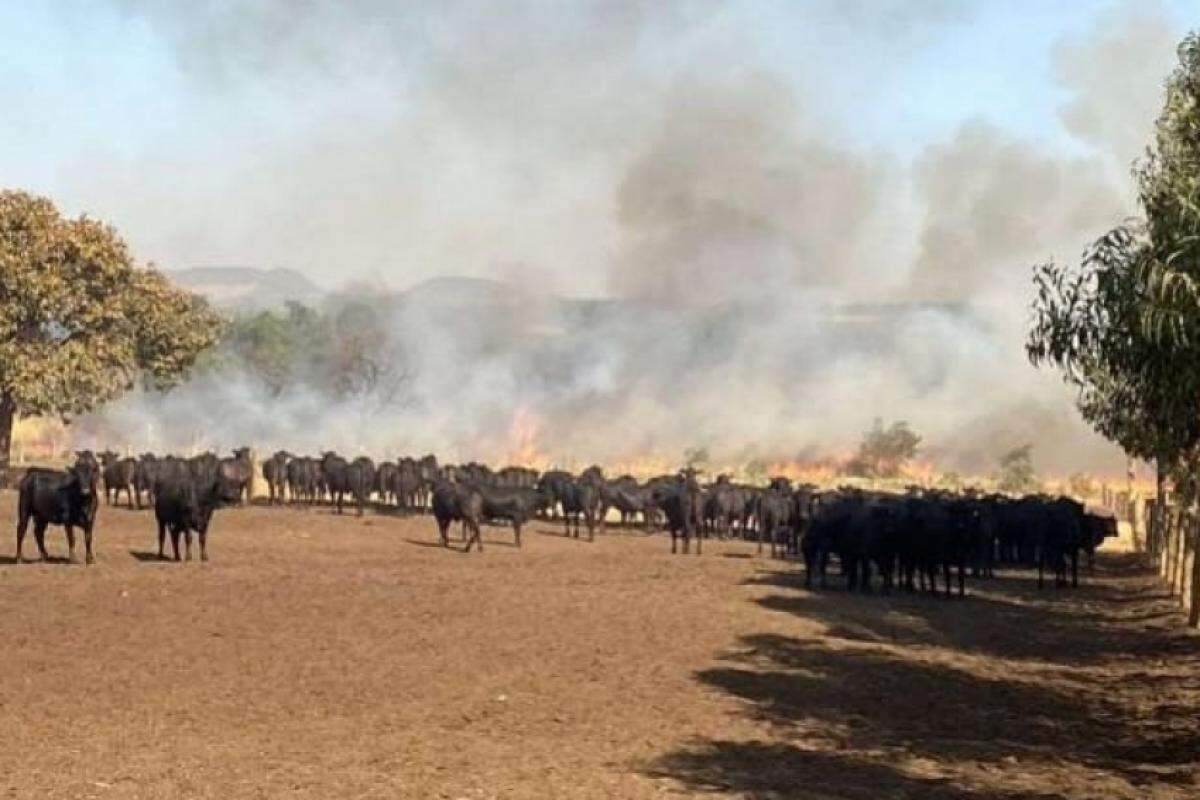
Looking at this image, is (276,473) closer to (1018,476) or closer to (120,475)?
(120,475)

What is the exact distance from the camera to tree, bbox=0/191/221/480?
5456 centimetres

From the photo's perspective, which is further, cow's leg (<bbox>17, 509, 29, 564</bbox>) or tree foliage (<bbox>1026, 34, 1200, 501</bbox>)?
cow's leg (<bbox>17, 509, 29, 564</bbox>)

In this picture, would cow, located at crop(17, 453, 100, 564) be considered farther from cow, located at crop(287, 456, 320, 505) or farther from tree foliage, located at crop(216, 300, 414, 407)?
tree foliage, located at crop(216, 300, 414, 407)

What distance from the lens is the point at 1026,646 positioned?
24.1 meters

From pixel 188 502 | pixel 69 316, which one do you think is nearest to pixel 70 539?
pixel 188 502

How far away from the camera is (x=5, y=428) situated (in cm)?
5881

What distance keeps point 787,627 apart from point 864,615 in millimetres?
2872

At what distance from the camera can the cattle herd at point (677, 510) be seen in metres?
30.5

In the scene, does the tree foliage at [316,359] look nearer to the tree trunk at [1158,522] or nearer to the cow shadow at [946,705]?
the tree trunk at [1158,522]

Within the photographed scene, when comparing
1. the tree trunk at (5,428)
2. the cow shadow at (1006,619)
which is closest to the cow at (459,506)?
the cow shadow at (1006,619)

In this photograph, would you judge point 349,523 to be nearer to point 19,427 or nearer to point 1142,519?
point 1142,519

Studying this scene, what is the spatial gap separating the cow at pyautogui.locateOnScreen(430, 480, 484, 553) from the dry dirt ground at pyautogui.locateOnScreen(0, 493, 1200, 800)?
5958 millimetres

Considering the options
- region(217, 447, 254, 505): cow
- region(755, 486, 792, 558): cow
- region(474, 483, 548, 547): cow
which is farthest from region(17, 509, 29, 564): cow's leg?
region(217, 447, 254, 505): cow

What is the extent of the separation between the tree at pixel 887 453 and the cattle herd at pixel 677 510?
4820 cm
